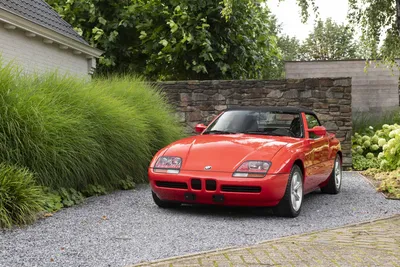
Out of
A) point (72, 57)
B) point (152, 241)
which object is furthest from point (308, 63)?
point (152, 241)

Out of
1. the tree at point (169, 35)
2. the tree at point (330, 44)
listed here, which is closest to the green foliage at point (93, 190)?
the tree at point (169, 35)

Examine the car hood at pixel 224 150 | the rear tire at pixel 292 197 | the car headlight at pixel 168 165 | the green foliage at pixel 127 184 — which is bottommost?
the green foliage at pixel 127 184

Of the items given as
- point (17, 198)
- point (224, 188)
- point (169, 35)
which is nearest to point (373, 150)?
point (224, 188)

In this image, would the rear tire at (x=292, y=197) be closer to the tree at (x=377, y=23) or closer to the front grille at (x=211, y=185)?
the front grille at (x=211, y=185)

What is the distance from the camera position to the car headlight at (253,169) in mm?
6711

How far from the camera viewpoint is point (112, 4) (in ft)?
69.8

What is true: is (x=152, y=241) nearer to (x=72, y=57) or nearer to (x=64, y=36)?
(x=64, y=36)

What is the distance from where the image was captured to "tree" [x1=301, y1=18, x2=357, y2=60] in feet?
208

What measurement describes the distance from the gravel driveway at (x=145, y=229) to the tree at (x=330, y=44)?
5706 cm

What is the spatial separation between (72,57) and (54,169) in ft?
31.4

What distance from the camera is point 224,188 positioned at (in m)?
6.78

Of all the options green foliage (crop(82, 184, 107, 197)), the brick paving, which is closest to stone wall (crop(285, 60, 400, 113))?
green foliage (crop(82, 184, 107, 197))

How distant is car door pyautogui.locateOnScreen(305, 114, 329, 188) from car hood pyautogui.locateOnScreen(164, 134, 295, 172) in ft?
1.64

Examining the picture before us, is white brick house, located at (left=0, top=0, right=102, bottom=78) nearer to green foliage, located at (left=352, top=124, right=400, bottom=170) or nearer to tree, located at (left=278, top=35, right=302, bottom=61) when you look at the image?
green foliage, located at (left=352, top=124, right=400, bottom=170)
